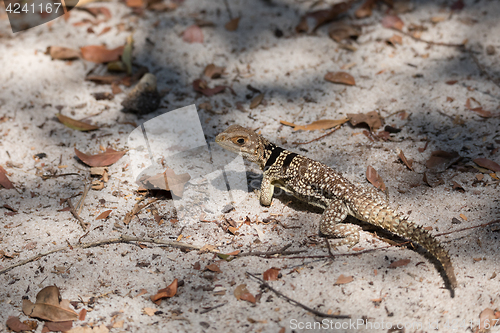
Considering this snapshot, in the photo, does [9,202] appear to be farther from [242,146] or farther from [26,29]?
[26,29]

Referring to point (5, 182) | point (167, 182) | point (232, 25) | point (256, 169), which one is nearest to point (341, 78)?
point (256, 169)

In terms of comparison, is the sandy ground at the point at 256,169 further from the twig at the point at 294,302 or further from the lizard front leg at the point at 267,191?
the lizard front leg at the point at 267,191

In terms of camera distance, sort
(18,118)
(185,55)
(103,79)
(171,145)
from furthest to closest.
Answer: (185,55) → (103,79) → (18,118) → (171,145)

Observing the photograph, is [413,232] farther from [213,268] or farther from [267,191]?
[213,268]

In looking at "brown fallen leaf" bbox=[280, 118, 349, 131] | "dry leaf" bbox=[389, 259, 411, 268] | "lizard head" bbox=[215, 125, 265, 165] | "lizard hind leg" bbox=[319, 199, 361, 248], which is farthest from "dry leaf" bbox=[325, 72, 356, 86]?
"dry leaf" bbox=[389, 259, 411, 268]

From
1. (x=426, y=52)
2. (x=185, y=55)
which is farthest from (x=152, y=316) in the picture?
(x=426, y=52)

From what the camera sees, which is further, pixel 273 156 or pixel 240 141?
pixel 273 156
